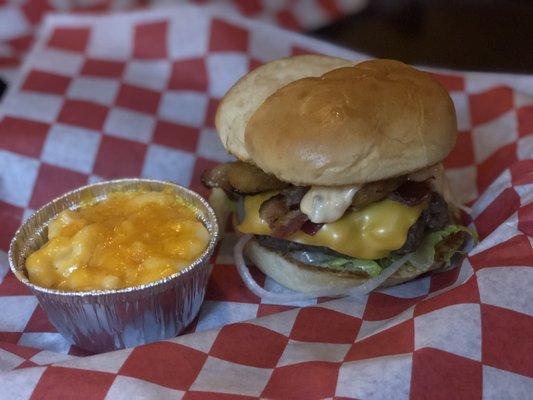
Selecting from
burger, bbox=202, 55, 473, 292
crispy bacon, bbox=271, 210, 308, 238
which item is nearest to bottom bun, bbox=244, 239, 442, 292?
burger, bbox=202, 55, 473, 292

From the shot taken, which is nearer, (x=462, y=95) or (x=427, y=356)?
(x=427, y=356)

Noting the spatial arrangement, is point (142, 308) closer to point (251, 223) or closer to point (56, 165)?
point (251, 223)

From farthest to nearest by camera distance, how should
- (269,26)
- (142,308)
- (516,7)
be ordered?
(516,7)
(269,26)
(142,308)

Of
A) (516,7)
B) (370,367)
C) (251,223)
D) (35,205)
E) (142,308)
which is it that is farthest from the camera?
(516,7)

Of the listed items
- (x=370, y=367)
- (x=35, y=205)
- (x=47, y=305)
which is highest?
(x=370, y=367)

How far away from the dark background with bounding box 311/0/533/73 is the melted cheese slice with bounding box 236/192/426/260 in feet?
6.21

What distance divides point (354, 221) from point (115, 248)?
645 millimetres

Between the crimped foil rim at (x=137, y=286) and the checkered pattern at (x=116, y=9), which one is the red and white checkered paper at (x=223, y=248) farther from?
the checkered pattern at (x=116, y=9)

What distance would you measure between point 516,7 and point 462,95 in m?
1.67

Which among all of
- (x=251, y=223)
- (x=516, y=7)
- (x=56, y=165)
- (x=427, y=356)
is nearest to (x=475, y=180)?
(x=251, y=223)

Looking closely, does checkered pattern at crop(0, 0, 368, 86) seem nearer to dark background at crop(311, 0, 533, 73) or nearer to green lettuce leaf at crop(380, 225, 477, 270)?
dark background at crop(311, 0, 533, 73)

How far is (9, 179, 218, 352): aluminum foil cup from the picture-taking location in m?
1.81

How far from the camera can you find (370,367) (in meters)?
1.55

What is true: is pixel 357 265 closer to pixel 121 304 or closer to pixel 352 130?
pixel 352 130
